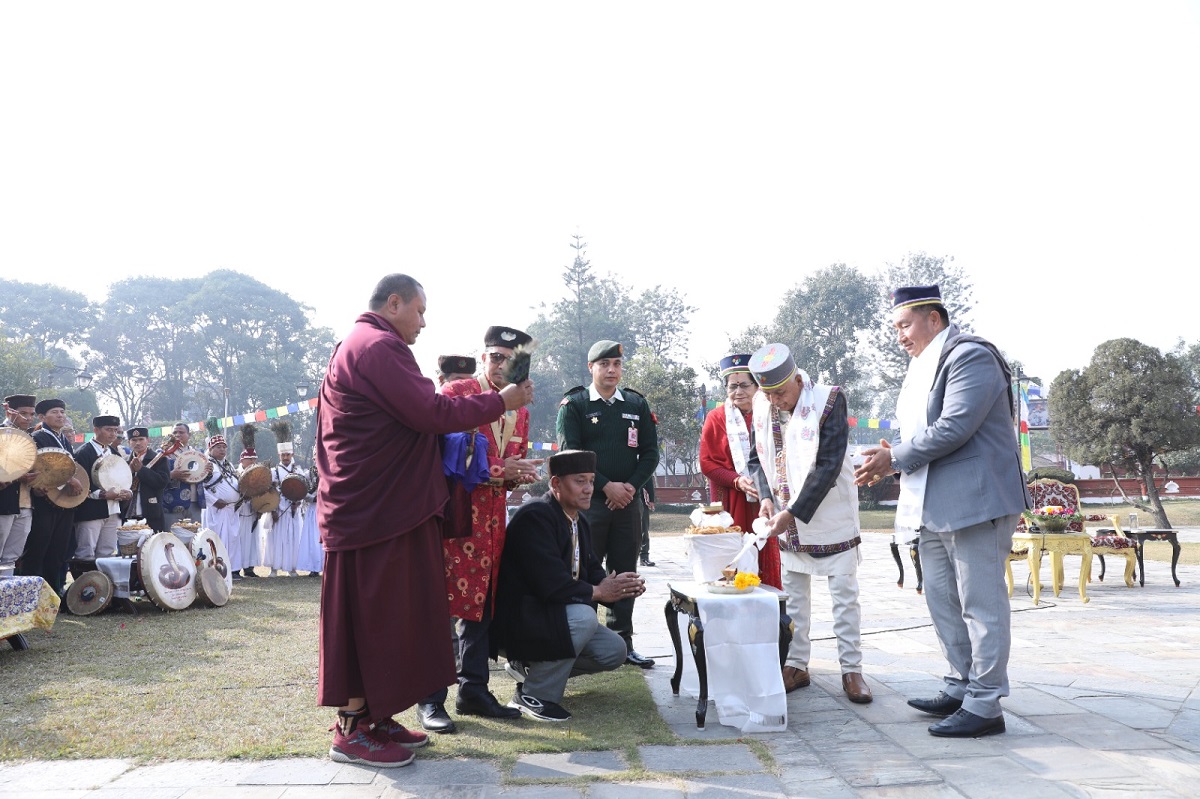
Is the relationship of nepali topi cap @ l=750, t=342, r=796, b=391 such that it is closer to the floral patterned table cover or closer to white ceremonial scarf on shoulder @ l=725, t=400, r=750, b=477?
white ceremonial scarf on shoulder @ l=725, t=400, r=750, b=477

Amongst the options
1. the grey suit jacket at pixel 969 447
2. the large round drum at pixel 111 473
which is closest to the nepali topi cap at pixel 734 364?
the grey suit jacket at pixel 969 447

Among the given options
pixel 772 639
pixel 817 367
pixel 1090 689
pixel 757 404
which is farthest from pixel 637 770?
pixel 817 367

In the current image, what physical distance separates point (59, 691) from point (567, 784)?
3.65 meters

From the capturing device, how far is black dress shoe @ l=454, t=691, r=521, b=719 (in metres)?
4.43

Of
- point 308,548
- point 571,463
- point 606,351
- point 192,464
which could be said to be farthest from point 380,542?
point 308,548

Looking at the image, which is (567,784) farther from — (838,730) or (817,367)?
(817,367)

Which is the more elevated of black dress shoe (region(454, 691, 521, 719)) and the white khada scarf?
the white khada scarf

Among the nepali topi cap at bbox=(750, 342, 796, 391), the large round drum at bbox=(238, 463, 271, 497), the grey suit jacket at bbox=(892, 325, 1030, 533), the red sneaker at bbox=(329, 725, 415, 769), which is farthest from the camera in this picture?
the large round drum at bbox=(238, 463, 271, 497)

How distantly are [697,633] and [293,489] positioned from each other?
9.40m

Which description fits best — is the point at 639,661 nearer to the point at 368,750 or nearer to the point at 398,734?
the point at 398,734

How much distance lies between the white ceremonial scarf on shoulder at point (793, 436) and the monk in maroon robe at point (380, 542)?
1.88 m

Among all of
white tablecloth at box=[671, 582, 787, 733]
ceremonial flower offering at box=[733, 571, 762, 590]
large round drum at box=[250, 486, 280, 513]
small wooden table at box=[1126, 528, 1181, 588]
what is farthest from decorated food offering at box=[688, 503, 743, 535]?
large round drum at box=[250, 486, 280, 513]

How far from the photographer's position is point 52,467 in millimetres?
8359

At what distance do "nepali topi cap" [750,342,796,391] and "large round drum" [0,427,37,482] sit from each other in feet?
21.8
